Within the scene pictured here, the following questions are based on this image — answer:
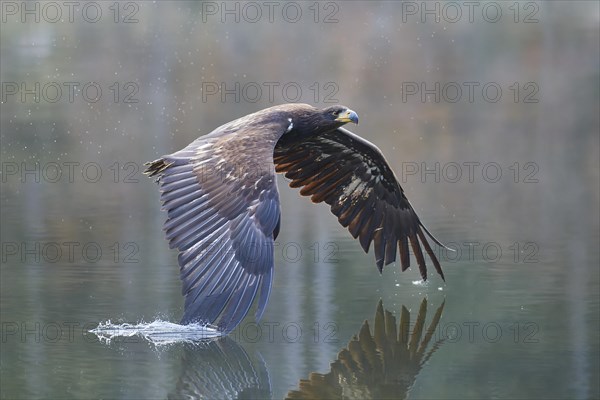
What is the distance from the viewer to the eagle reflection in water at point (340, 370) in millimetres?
7121

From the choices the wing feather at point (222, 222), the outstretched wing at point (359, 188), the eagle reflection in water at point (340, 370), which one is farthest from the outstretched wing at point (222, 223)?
the outstretched wing at point (359, 188)

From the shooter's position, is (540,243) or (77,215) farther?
(77,215)

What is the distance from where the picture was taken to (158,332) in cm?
836

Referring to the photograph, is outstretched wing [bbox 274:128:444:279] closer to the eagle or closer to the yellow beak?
the eagle

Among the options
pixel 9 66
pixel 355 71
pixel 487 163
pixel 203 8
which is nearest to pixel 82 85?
pixel 9 66

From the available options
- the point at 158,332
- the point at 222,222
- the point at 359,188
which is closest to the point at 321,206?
the point at 359,188

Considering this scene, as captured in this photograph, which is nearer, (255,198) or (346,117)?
(255,198)

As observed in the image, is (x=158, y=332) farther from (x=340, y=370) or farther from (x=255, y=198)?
(x=340, y=370)

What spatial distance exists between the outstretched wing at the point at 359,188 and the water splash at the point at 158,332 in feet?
7.76

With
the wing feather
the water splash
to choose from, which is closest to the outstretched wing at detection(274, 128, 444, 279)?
the wing feather

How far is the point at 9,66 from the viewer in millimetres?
22500

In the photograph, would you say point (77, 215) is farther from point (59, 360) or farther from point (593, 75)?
point (593, 75)

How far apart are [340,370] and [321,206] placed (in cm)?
703

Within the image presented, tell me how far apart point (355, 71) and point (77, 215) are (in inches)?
382
